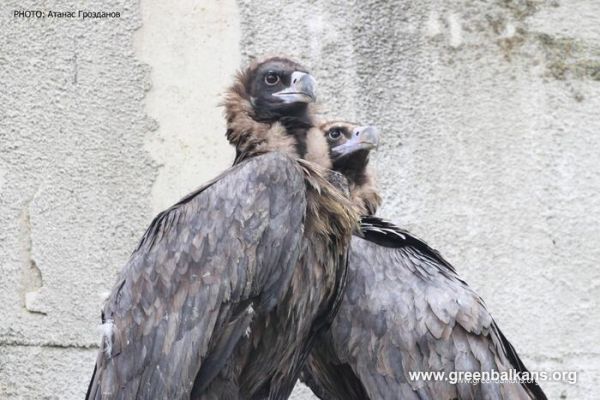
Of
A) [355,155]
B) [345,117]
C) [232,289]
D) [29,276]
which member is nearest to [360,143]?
[355,155]

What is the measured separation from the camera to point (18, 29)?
6070 millimetres

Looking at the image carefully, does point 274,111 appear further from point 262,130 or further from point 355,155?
point 355,155

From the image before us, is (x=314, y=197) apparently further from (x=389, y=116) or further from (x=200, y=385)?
(x=389, y=116)

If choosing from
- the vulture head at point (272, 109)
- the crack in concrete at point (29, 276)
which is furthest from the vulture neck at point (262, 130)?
the crack in concrete at point (29, 276)

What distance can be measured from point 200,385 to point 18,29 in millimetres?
2670

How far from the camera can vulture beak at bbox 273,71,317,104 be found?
4684 mm

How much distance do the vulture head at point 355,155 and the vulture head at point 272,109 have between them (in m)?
0.46

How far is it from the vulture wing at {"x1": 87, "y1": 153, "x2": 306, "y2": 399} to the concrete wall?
171 cm

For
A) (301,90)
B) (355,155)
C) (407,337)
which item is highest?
(301,90)

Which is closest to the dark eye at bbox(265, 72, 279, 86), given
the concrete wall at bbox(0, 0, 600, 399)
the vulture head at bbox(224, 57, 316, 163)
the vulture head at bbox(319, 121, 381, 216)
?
the vulture head at bbox(224, 57, 316, 163)

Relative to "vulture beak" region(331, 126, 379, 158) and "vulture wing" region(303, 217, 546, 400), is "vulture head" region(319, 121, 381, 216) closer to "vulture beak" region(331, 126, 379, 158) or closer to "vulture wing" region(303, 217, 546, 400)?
"vulture beak" region(331, 126, 379, 158)

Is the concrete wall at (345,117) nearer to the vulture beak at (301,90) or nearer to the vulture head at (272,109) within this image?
the vulture head at (272,109)

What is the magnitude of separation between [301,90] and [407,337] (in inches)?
38.7

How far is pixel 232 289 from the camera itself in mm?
4043
